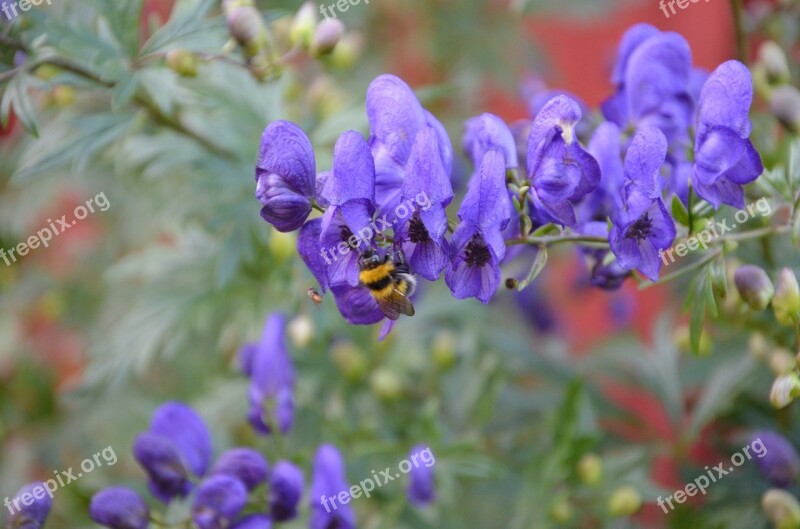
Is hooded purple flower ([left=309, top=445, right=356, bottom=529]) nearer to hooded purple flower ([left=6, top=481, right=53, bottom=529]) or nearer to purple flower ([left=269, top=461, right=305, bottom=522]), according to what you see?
purple flower ([left=269, top=461, right=305, bottom=522])

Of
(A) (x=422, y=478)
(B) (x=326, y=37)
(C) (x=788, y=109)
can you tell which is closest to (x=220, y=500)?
(A) (x=422, y=478)

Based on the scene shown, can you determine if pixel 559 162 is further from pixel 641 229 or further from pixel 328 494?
pixel 328 494

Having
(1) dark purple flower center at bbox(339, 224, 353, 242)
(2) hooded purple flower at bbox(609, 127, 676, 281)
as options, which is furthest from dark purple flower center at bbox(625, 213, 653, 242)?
(1) dark purple flower center at bbox(339, 224, 353, 242)

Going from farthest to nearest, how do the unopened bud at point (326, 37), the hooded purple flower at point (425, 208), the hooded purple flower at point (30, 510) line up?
the unopened bud at point (326, 37)
the hooded purple flower at point (30, 510)
the hooded purple flower at point (425, 208)

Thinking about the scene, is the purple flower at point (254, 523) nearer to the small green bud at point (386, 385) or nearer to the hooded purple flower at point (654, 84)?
the small green bud at point (386, 385)

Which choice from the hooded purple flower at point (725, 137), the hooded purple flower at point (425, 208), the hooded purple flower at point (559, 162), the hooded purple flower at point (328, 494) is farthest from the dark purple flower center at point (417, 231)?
the hooded purple flower at point (328, 494)

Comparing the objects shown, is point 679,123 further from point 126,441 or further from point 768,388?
point 126,441
